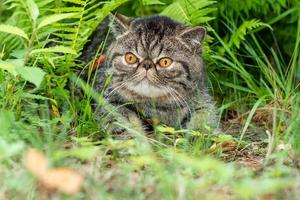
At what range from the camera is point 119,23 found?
4918 mm

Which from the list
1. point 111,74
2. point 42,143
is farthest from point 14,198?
point 111,74

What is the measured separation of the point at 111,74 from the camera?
4844 mm

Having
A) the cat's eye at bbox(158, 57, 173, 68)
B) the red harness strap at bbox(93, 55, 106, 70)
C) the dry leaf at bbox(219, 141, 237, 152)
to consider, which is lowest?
the dry leaf at bbox(219, 141, 237, 152)

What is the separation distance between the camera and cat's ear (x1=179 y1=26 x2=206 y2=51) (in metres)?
4.81

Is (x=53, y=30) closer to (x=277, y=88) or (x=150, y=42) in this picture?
(x=150, y=42)

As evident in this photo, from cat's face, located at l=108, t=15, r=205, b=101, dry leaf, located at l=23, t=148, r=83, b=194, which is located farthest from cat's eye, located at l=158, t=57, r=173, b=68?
dry leaf, located at l=23, t=148, r=83, b=194

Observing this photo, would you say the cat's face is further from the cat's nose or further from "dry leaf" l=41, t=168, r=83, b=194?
"dry leaf" l=41, t=168, r=83, b=194

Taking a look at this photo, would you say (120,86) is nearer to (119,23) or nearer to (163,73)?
(163,73)

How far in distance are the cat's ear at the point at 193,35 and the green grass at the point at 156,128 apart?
41cm

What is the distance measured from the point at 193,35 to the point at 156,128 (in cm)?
96

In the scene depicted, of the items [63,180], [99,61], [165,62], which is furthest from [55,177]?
[99,61]

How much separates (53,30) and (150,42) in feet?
2.56

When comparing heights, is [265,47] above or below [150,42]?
below

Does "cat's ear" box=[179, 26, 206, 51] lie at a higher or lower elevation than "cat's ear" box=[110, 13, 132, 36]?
lower
